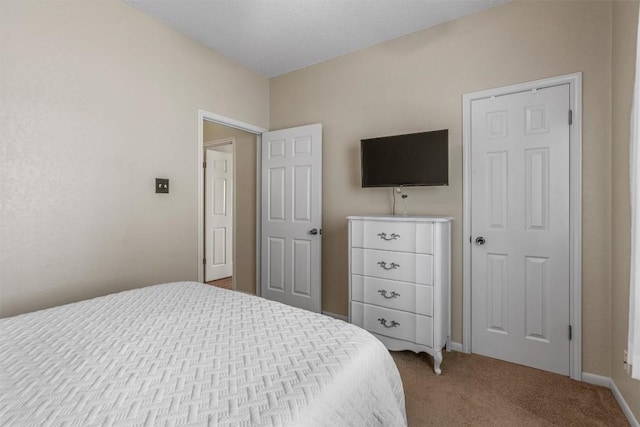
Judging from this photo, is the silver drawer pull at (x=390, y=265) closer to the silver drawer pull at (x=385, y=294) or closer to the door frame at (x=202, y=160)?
the silver drawer pull at (x=385, y=294)

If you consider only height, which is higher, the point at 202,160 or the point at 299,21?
the point at 299,21

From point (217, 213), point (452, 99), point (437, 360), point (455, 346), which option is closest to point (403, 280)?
point (437, 360)

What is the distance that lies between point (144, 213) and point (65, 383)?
182 centimetres

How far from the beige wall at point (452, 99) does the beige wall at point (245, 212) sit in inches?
22.7

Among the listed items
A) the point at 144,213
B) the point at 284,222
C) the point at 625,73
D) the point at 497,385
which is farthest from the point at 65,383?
the point at 625,73

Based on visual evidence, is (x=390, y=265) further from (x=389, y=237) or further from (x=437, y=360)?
(x=437, y=360)

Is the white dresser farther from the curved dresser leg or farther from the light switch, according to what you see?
the light switch

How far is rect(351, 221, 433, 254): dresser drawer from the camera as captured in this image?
7.35ft

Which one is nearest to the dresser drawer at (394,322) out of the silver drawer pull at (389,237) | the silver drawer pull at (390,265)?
the silver drawer pull at (390,265)

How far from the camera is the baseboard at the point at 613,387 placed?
5.40 feet

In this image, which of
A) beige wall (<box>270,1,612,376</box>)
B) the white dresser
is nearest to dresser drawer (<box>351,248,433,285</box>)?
the white dresser

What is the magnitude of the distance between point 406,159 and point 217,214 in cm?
342

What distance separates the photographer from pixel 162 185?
101 inches

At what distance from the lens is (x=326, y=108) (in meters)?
3.23
